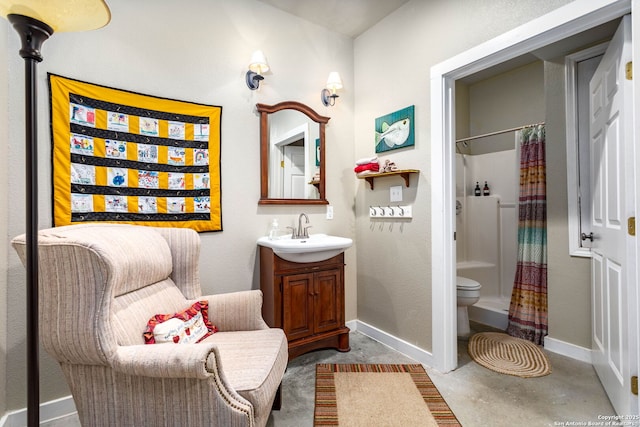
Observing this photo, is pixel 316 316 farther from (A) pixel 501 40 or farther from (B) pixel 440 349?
(A) pixel 501 40

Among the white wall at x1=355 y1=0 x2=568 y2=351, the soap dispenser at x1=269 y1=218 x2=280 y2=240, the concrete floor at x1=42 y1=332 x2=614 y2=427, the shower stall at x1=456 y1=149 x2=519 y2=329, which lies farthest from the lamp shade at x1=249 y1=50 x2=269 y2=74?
the shower stall at x1=456 y1=149 x2=519 y2=329

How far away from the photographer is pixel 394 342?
244 centimetres

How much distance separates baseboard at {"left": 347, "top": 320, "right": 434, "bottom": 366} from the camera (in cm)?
218

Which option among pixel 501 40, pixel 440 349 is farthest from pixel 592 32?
pixel 440 349

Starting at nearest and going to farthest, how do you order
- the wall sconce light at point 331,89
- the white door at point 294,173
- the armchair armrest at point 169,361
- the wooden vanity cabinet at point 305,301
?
the armchair armrest at point 169,361
the wooden vanity cabinet at point 305,301
the white door at point 294,173
the wall sconce light at point 331,89

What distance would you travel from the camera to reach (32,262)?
2.97 ft

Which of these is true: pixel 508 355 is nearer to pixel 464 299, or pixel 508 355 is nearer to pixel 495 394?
pixel 464 299

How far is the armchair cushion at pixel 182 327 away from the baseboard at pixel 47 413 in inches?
34.0

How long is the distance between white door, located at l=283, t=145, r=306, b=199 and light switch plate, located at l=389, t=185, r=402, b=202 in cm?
71

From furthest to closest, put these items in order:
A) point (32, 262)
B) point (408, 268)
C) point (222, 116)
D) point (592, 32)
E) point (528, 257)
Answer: point (528, 257), point (408, 268), point (222, 116), point (592, 32), point (32, 262)

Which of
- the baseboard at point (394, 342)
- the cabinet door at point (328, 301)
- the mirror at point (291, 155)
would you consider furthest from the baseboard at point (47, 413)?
the baseboard at point (394, 342)

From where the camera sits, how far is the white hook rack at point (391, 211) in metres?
2.33

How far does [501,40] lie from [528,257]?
1.78 m

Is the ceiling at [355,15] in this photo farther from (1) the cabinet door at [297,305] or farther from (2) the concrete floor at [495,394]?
(2) the concrete floor at [495,394]
